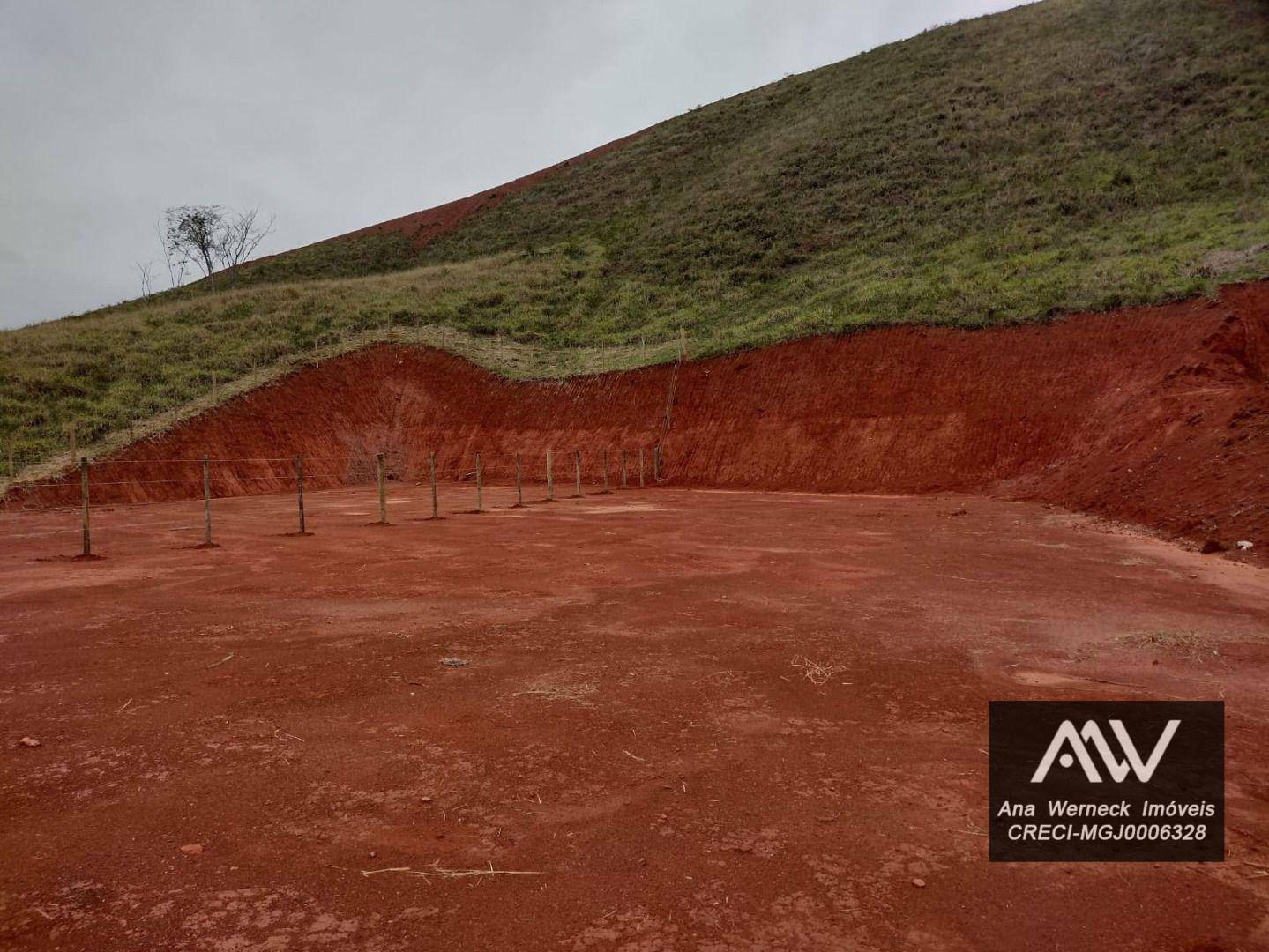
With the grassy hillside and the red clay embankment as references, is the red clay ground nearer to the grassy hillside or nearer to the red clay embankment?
the red clay embankment

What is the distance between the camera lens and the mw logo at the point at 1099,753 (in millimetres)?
4004

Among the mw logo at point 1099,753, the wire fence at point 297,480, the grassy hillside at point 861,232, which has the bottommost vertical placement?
the mw logo at point 1099,753

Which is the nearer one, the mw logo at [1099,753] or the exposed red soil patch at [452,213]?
the mw logo at [1099,753]

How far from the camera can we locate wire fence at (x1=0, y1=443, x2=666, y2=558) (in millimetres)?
20969

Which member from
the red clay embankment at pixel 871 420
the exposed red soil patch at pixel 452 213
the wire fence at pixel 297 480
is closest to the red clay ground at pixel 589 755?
the red clay embankment at pixel 871 420

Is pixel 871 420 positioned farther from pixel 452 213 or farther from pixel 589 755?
pixel 452 213

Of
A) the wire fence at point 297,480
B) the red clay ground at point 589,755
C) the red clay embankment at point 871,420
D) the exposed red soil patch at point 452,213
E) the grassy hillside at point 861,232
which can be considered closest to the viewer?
the red clay ground at point 589,755

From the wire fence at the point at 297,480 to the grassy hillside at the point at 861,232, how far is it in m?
4.28

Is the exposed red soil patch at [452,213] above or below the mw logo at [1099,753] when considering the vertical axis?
above

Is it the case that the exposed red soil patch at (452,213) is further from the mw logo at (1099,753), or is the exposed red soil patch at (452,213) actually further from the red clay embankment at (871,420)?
the mw logo at (1099,753)

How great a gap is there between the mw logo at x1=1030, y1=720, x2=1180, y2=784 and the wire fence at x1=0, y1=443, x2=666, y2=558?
1488 centimetres

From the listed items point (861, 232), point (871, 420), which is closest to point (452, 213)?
point (861, 232)

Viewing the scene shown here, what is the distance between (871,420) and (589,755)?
22.4 m

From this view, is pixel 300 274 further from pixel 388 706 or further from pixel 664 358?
pixel 388 706
